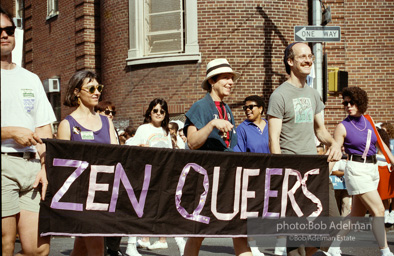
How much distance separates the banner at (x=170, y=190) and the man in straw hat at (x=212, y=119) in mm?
127

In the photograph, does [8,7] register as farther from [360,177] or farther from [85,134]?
[85,134]

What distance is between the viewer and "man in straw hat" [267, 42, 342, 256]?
6.90 m

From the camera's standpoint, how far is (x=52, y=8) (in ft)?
75.3

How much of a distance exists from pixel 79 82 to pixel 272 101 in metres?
1.82

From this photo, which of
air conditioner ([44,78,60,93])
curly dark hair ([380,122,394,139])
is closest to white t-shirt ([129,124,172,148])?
curly dark hair ([380,122,394,139])

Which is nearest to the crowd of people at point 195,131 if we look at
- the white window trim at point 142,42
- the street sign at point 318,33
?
the street sign at point 318,33

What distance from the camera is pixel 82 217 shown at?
6.15 meters

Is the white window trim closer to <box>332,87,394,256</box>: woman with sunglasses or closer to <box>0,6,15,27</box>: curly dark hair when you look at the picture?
<box>332,87,394,256</box>: woman with sunglasses

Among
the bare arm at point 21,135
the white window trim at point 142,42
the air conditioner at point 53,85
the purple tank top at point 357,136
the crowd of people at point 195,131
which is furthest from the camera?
the air conditioner at point 53,85

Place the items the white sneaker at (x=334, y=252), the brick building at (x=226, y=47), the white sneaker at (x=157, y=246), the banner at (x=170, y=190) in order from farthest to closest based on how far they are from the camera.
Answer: the brick building at (x=226, y=47)
the white sneaker at (x=157, y=246)
the white sneaker at (x=334, y=252)
the banner at (x=170, y=190)

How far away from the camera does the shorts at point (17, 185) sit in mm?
5445

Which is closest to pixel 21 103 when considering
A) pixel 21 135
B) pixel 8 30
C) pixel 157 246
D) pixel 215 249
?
pixel 21 135

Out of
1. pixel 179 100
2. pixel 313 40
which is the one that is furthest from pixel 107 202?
pixel 179 100

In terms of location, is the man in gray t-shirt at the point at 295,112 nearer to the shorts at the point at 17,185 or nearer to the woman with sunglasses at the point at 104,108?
the shorts at the point at 17,185
